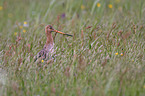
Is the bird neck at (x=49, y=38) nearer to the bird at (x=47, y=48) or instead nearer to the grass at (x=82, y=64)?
the bird at (x=47, y=48)

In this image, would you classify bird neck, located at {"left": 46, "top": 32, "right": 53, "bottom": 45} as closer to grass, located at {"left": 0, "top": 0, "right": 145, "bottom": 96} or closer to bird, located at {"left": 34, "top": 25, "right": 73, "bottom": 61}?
bird, located at {"left": 34, "top": 25, "right": 73, "bottom": 61}

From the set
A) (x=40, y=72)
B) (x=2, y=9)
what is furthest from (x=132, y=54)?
(x=2, y=9)

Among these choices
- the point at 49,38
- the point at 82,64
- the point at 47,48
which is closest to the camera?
the point at 82,64

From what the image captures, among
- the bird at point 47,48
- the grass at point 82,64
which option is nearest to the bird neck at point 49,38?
the bird at point 47,48

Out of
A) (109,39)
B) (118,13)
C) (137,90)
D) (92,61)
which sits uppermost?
(118,13)

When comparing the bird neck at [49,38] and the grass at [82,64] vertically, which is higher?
the bird neck at [49,38]

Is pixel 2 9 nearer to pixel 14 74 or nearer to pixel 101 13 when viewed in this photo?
pixel 101 13

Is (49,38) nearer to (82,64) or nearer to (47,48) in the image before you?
(47,48)

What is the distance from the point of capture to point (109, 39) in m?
3.74

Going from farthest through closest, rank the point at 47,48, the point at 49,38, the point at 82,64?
1. the point at 49,38
2. the point at 47,48
3. the point at 82,64

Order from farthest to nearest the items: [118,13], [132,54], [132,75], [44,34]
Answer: [118,13], [44,34], [132,54], [132,75]

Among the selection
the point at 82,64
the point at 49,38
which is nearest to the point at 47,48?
the point at 49,38

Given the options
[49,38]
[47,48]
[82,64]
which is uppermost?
[49,38]

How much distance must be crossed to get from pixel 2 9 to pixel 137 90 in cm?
535
